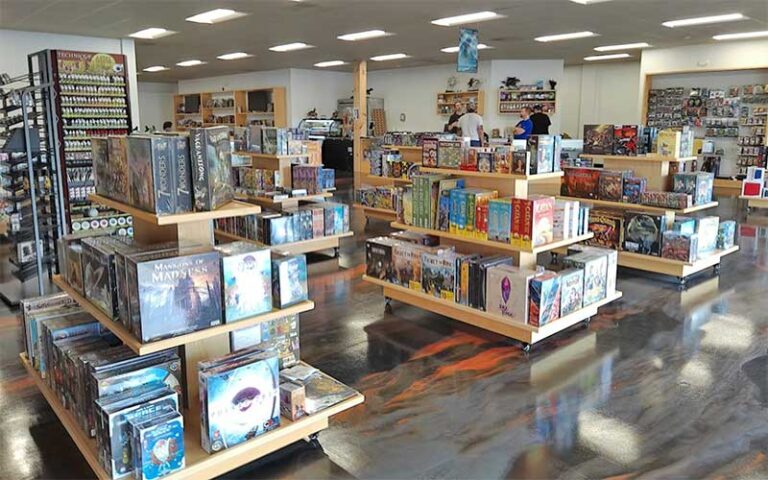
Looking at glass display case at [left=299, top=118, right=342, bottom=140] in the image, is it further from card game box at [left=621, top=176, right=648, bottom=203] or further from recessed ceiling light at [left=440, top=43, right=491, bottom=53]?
card game box at [left=621, top=176, right=648, bottom=203]

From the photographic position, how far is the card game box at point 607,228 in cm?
662

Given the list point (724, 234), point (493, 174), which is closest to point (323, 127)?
point (724, 234)

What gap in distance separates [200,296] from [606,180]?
5.21m

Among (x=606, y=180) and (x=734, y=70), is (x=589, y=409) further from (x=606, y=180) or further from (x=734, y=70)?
(x=734, y=70)

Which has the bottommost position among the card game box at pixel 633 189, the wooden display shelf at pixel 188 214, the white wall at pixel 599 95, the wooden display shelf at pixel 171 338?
the wooden display shelf at pixel 171 338

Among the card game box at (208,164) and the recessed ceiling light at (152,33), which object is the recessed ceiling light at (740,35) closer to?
the recessed ceiling light at (152,33)

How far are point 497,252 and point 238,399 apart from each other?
2.87 meters

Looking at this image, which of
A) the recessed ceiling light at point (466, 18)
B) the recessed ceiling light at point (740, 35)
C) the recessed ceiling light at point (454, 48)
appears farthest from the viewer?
the recessed ceiling light at point (454, 48)

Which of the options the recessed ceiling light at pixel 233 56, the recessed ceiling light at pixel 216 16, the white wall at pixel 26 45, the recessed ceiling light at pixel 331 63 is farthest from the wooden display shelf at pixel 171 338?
the recessed ceiling light at pixel 331 63

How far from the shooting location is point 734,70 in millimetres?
13023

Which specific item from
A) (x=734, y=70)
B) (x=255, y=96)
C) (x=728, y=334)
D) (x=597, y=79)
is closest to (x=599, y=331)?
Answer: (x=728, y=334)

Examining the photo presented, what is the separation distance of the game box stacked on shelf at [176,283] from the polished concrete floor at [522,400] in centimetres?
88

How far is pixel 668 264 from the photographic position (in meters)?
6.35

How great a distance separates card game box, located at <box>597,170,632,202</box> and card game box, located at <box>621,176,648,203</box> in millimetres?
40
